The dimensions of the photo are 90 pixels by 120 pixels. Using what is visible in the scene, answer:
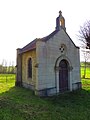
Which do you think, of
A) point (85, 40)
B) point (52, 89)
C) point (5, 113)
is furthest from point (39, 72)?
point (85, 40)

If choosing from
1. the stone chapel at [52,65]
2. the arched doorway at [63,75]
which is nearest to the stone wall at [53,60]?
the stone chapel at [52,65]

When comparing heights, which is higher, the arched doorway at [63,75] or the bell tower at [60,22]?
the bell tower at [60,22]

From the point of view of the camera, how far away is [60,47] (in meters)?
17.8

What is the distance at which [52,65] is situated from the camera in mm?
16547

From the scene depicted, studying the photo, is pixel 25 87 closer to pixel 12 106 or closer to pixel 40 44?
pixel 40 44

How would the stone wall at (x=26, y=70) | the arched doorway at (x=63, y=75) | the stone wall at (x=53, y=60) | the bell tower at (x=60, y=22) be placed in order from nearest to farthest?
the stone wall at (x=53, y=60)
the stone wall at (x=26, y=70)
the arched doorway at (x=63, y=75)
the bell tower at (x=60, y=22)

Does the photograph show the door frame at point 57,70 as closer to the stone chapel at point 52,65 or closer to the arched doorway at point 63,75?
the stone chapel at point 52,65

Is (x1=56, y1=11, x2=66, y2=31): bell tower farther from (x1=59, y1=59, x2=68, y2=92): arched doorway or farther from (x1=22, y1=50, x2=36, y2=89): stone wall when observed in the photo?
(x1=22, y1=50, x2=36, y2=89): stone wall

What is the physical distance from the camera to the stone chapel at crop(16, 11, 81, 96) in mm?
15453

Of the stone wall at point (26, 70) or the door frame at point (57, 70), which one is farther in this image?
the stone wall at point (26, 70)

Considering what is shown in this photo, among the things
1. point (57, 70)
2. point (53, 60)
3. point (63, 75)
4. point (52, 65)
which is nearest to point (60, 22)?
point (53, 60)

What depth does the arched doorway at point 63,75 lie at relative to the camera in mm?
17553

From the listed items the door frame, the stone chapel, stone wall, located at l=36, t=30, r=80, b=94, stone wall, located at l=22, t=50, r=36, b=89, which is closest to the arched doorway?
the stone chapel

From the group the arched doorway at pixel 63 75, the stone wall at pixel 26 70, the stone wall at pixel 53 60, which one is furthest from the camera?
the arched doorway at pixel 63 75
